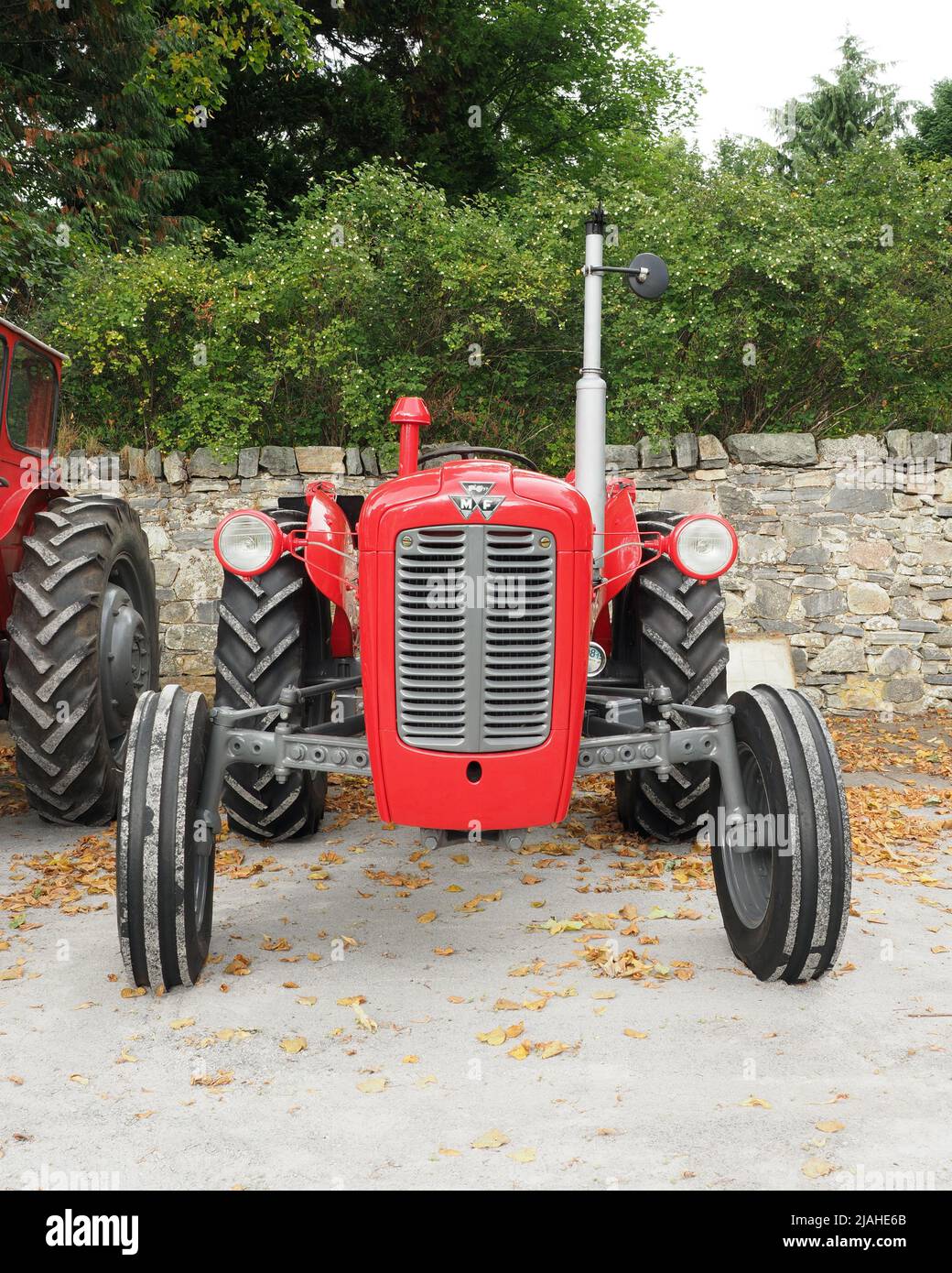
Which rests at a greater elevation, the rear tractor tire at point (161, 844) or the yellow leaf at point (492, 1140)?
the rear tractor tire at point (161, 844)

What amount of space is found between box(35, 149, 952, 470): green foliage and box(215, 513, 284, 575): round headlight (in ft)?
16.6

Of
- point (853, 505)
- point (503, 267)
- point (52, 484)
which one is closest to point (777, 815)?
point (52, 484)

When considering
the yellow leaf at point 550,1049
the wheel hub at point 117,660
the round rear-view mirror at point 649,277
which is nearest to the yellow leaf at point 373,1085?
the yellow leaf at point 550,1049

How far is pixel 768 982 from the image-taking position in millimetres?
3412

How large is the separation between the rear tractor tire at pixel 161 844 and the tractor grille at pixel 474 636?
2.16 ft

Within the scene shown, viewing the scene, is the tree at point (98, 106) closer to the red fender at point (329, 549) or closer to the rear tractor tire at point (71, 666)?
the rear tractor tire at point (71, 666)

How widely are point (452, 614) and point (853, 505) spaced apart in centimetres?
621

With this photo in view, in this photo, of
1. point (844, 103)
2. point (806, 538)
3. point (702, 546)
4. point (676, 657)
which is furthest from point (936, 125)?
point (702, 546)

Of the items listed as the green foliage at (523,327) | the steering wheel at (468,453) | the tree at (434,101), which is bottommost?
the steering wheel at (468,453)

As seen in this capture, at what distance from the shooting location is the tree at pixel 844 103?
82.5 ft

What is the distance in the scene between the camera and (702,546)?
3707 mm

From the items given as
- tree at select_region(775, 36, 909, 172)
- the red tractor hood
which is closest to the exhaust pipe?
the red tractor hood

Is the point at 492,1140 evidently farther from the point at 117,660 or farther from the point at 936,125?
the point at 936,125
